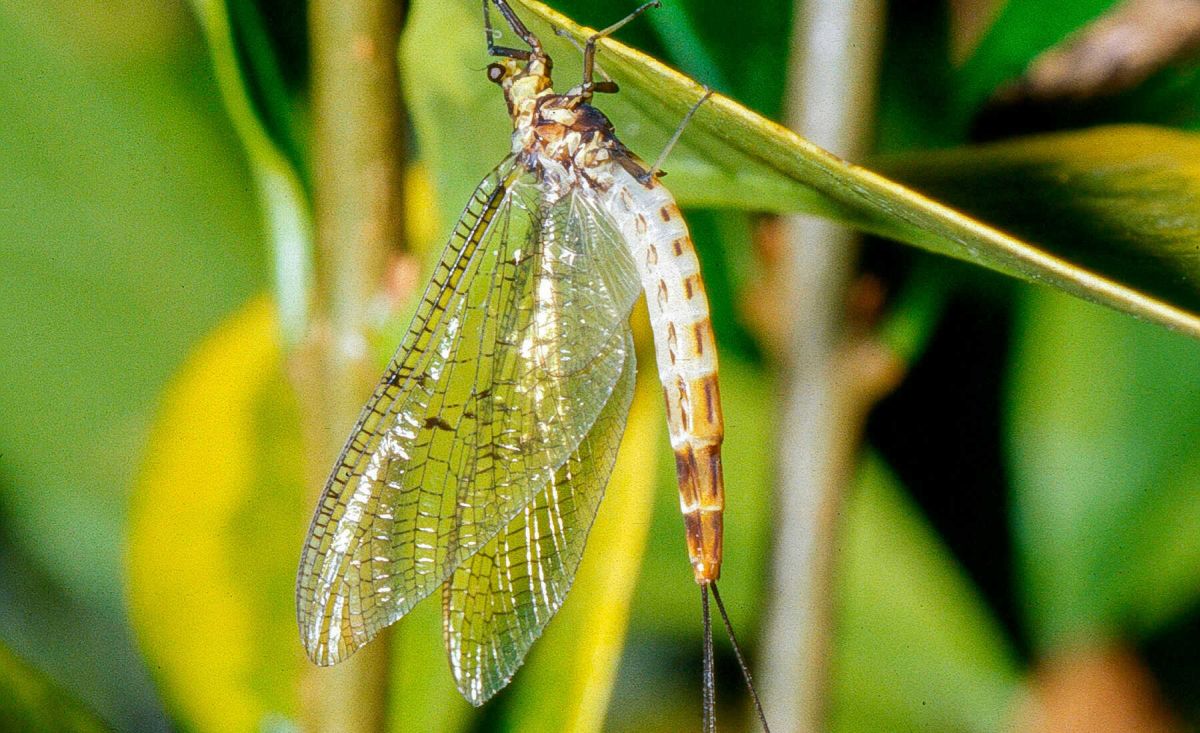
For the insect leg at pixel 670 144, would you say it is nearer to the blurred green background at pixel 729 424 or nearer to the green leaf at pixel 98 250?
the blurred green background at pixel 729 424

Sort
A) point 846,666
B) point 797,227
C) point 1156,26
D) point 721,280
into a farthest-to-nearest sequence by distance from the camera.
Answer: point 846,666
point 721,280
point 1156,26
point 797,227

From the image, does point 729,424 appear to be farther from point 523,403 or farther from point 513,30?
point 513,30

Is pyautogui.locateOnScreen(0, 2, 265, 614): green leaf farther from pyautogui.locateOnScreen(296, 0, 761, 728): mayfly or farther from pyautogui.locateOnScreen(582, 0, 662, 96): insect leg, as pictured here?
pyautogui.locateOnScreen(582, 0, 662, 96): insect leg

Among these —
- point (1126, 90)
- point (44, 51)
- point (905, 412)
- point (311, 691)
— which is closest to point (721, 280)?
point (905, 412)

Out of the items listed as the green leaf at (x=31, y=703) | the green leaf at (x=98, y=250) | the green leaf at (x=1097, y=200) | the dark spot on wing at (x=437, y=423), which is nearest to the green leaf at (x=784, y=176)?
the green leaf at (x=1097, y=200)

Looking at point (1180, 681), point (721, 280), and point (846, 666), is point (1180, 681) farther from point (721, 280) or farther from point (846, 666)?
point (721, 280)

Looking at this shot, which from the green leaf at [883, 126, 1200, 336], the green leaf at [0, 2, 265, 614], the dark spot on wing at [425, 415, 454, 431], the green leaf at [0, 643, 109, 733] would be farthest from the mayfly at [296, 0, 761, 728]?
the green leaf at [0, 2, 265, 614]

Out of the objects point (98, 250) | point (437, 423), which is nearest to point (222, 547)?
point (437, 423)
